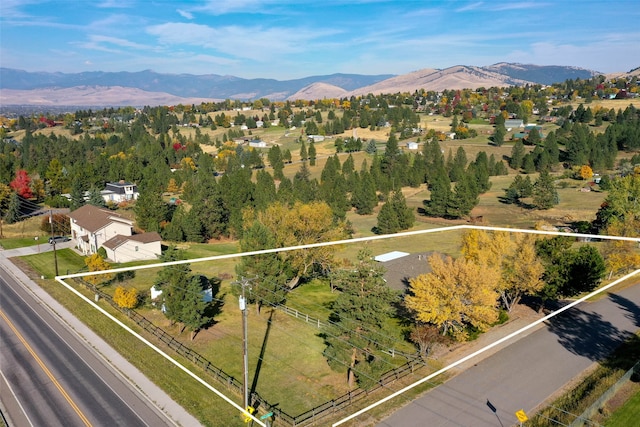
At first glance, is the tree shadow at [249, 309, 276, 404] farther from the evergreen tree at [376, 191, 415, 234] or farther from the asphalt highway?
the evergreen tree at [376, 191, 415, 234]

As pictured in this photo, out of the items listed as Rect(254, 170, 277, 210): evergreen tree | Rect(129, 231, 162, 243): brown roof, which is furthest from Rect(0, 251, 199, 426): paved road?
Rect(254, 170, 277, 210): evergreen tree

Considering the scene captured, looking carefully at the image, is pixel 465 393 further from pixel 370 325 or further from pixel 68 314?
pixel 68 314

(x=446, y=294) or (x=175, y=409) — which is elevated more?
(x=446, y=294)

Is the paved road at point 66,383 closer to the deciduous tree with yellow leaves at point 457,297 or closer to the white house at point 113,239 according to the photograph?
the white house at point 113,239

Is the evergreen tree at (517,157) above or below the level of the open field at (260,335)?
above

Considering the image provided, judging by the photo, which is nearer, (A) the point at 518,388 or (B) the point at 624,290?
(A) the point at 518,388

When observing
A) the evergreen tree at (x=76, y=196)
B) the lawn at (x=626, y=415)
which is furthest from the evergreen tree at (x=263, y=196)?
the lawn at (x=626, y=415)

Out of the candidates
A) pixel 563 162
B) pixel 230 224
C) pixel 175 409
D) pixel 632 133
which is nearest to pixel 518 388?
pixel 175 409
